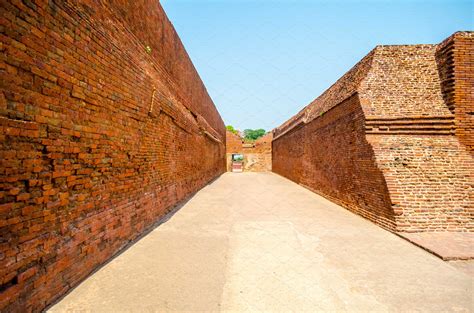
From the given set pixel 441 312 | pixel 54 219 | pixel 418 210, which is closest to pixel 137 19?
pixel 54 219

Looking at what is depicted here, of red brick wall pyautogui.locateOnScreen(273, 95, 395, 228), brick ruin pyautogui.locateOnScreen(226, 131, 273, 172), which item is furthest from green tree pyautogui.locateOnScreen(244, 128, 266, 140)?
red brick wall pyautogui.locateOnScreen(273, 95, 395, 228)

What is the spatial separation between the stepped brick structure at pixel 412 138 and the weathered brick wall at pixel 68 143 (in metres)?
5.13

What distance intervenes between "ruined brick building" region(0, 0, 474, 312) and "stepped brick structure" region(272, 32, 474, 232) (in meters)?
0.03

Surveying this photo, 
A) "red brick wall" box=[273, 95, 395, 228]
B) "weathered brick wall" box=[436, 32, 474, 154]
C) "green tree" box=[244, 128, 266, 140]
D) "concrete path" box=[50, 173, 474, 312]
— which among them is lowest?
"concrete path" box=[50, 173, 474, 312]

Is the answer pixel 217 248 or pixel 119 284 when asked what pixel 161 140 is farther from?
pixel 119 284

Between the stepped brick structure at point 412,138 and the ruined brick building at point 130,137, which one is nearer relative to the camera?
the ruined brick building at point 130,137

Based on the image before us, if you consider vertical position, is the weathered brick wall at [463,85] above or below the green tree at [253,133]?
below

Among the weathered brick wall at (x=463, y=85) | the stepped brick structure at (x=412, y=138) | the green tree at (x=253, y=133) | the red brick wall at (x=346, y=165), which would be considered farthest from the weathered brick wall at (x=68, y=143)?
the green tree at (x=253, y=133)

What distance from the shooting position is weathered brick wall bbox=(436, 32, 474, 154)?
4.94 meters

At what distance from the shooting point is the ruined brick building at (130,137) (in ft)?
6.25

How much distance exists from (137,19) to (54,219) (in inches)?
168

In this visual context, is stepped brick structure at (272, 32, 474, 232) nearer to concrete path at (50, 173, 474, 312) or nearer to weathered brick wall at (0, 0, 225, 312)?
concrete path at (50, 173, 474, 312)

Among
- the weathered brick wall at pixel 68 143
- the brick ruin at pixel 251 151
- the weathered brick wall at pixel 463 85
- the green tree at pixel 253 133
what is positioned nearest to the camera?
the weathered brick wall at pixel 68 143

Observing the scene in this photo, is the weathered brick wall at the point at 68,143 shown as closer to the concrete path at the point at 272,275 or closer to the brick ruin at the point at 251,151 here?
the concrete path at the point at 272,275
